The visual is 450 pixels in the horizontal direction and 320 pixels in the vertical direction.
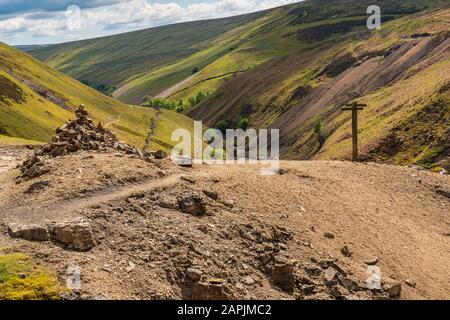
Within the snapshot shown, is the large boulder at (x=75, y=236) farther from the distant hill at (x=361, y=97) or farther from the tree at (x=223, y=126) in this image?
the tree at (x=223, y=126)

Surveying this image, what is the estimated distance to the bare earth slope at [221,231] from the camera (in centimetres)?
2081

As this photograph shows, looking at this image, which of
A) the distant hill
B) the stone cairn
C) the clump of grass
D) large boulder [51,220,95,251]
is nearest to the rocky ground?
large boulder [51,220,95,251]

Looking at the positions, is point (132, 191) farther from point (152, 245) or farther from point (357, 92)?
point (357, 92)

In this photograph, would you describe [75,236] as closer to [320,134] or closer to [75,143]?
[75,143]

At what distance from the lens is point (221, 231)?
938 inches

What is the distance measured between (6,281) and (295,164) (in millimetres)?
20757

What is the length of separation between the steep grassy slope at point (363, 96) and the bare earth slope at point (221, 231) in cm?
3377

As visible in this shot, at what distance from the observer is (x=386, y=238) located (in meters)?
28.1

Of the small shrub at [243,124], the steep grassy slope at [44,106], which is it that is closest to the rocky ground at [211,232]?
the steep grassy slope at [44,106]

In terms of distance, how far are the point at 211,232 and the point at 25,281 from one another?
765cm

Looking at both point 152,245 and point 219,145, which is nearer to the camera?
point 152,245

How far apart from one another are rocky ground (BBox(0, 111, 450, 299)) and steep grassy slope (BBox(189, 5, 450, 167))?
113 feet

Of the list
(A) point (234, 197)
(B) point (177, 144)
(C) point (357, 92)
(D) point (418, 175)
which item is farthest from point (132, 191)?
(C) point (357, 92)

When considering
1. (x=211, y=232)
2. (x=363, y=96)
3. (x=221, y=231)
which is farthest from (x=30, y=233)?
(x=363, y=96)
